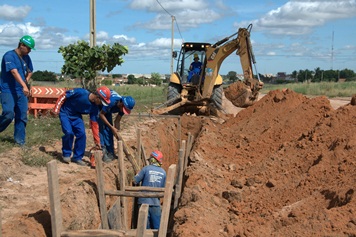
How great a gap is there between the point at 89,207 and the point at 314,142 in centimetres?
430

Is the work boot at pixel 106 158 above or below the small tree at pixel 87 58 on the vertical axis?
below

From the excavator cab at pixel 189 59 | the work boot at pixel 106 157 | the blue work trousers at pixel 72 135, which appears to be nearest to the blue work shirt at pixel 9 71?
the blue work trousers at pixel 72 135

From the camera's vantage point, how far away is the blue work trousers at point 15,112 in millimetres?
7547

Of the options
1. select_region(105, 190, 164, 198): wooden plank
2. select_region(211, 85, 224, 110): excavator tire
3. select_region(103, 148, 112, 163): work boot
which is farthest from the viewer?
select_region(211, 85, 224, 110): excavator tire

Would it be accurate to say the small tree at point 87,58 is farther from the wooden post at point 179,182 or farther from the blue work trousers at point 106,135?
the wooden post at point 179,182

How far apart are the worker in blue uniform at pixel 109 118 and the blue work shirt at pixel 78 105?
6.8 inches

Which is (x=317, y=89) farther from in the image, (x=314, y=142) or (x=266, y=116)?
(x=314, y=142)

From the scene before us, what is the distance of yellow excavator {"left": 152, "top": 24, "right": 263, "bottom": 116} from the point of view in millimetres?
12625

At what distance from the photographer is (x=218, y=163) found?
945 cm

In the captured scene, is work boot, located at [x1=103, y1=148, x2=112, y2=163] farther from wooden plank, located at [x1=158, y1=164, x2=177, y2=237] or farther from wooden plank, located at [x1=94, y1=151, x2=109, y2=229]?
wooden plank, located at [x1=158, y1=164, x2=177, y2=237]

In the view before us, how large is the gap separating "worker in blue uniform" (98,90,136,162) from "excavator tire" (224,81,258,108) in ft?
17.0

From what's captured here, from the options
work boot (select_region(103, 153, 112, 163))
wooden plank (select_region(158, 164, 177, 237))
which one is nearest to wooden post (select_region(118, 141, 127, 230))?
work boot (select_region(103, 153, 112, 163))

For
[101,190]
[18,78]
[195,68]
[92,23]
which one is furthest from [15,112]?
[195,68]

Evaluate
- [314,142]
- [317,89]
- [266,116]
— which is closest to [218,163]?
[314,142]
